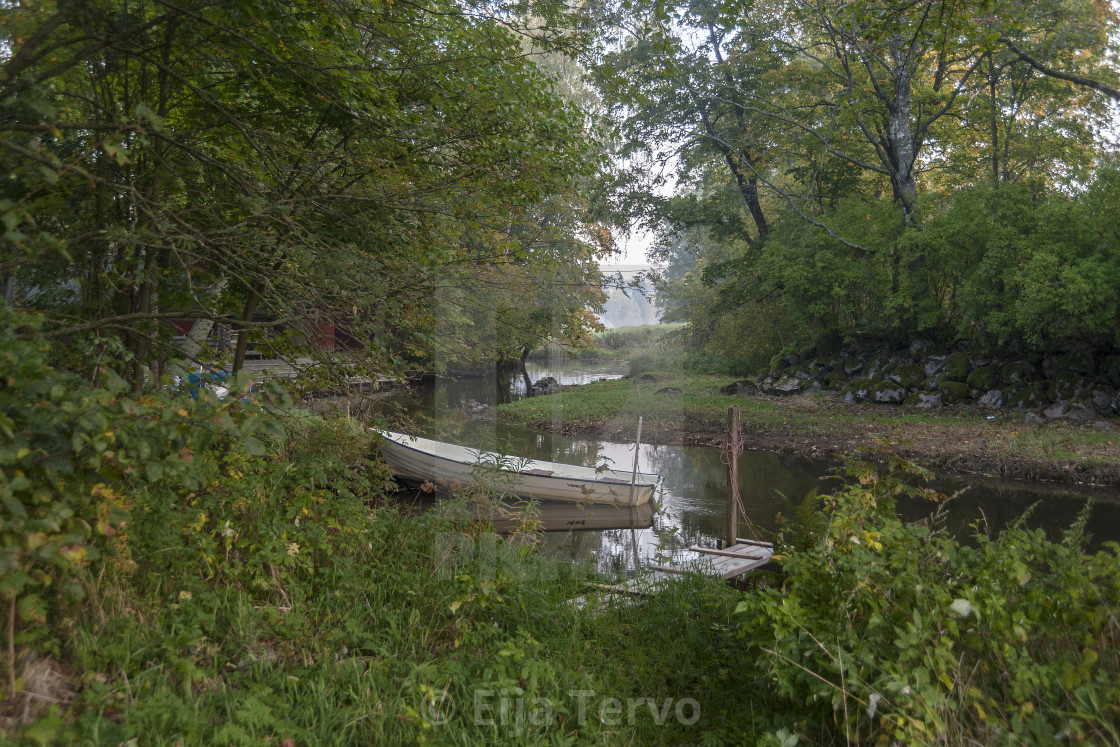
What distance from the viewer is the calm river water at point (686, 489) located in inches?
269

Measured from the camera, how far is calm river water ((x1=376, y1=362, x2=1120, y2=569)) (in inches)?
269

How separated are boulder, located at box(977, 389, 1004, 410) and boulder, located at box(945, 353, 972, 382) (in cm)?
90

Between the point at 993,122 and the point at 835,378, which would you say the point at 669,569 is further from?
the point at 993,122

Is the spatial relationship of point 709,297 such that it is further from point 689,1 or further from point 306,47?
point 306,47

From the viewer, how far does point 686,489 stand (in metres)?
10.9

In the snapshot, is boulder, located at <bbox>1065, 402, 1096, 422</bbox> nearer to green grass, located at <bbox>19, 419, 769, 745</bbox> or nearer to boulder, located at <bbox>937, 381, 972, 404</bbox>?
boulder, located at <bbox>937, 381, 972, 404</bbox>

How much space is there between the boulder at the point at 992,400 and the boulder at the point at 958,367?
2.94ft

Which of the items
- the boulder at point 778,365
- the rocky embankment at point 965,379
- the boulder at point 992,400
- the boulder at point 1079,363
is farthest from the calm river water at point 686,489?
the boulder at point 778,365

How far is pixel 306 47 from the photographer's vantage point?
135 inches

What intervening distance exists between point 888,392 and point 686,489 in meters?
8.39

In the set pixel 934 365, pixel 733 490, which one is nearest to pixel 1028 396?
pixel 934 365

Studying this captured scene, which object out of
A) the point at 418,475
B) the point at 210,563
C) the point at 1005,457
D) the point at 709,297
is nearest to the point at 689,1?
the point at 709,297

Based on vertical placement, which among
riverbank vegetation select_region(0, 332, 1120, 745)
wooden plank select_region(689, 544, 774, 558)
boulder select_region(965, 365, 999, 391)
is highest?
boulder select_region(965, 365, 999, 391)

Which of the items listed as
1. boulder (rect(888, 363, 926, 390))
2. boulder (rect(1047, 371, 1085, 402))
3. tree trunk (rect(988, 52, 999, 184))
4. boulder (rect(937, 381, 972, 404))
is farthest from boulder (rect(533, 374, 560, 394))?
tree trunk (rect(988, 52, 999, 184))
